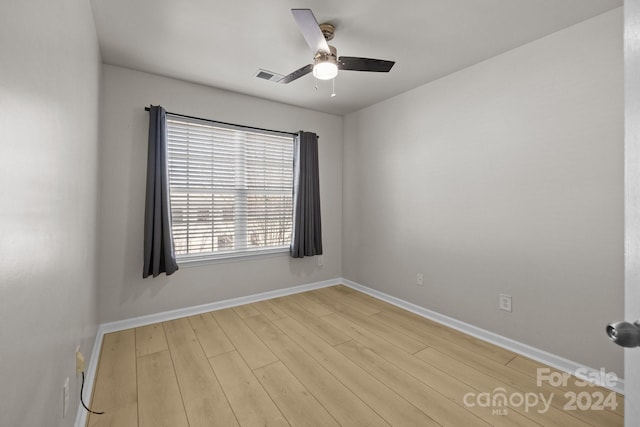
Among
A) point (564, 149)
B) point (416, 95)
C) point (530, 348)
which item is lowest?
point (530, 348)

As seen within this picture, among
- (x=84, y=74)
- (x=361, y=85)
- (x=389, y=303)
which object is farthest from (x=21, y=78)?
(x=389, y=303)

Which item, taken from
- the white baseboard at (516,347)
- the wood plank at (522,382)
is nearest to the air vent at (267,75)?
the white baseboard at (516,347)

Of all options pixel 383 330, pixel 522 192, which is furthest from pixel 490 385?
pixel 522 192

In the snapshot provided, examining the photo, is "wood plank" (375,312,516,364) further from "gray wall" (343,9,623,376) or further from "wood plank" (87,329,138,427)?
"wood plank" (87,329,138,427)

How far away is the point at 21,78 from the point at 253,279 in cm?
291

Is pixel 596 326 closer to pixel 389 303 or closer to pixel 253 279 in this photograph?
pixel 389 303

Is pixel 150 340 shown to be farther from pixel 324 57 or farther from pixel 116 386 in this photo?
pixel 324 57

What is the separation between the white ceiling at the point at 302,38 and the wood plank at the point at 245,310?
246 cm

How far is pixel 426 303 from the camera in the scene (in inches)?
120

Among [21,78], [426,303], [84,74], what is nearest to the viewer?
[21,78]

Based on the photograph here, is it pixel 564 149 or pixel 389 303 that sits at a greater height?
pixel 564 149

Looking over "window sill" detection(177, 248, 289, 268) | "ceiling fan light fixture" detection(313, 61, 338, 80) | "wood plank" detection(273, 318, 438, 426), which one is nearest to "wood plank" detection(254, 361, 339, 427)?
"wood plank" detection(273, 318, 438, 426)

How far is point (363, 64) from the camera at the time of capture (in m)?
2.04

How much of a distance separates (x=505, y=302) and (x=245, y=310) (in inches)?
99.8
